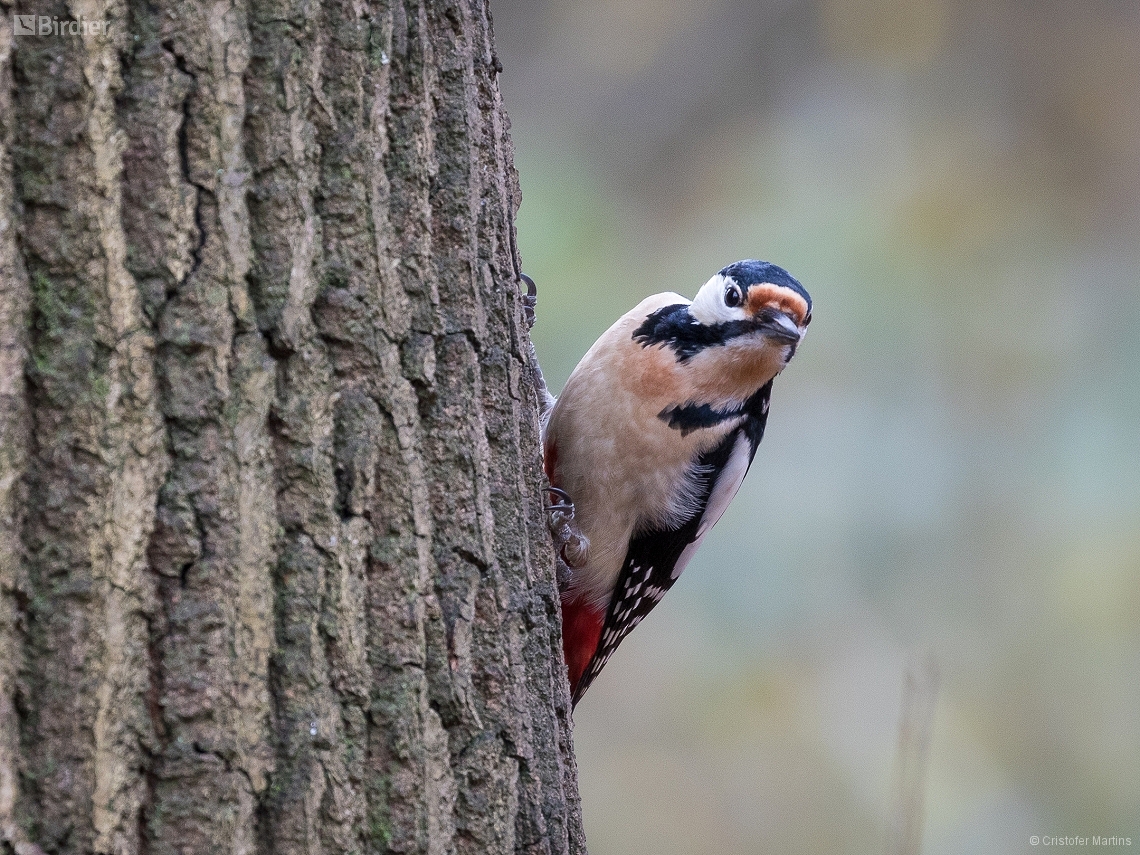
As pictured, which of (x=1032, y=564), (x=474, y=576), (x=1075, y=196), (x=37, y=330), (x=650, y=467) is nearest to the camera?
(x=37, y=330)

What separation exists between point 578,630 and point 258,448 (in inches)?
57.6

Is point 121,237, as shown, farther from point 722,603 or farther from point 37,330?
point 722,603

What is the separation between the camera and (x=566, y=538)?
90.1 inches

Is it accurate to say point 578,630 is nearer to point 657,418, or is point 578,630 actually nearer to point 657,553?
point 657,553

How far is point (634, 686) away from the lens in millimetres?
5156

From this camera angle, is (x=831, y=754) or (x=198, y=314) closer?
(x=198, y=314)

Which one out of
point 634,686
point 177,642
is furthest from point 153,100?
point 634,686

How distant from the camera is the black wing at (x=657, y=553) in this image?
7.98 feet

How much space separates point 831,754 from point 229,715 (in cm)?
422

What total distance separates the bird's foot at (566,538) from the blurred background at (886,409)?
7.66ft

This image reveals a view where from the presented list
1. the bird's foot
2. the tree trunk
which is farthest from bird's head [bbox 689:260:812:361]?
the tree trunk

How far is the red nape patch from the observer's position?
2475 mm

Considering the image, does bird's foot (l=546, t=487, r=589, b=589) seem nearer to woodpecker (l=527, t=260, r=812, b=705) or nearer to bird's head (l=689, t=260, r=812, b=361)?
woodpecker (l=527, t=260, r=812, b=705)

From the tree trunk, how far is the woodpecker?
900 millimetres
